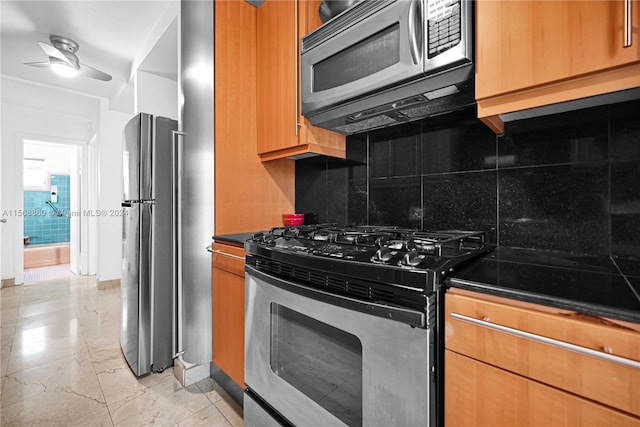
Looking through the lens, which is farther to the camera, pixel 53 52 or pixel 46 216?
pixel 46 216

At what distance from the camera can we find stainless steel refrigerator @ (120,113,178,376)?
1881 millimetres

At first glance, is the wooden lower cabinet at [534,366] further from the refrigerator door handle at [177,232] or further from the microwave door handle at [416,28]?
the refrigerator door handle at [177,232]

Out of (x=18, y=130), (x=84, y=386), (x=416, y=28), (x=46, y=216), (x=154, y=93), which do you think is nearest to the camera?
Answer: (x=416, y=28)

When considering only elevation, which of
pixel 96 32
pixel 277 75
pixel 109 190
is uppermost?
pixel 96 32

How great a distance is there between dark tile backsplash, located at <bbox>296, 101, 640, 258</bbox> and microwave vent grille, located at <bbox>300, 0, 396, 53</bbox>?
0.55 metres

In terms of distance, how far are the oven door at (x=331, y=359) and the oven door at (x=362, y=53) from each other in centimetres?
89

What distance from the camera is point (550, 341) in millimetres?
623

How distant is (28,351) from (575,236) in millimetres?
3447

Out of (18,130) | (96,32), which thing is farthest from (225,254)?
(18,130)

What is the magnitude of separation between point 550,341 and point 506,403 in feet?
0.64

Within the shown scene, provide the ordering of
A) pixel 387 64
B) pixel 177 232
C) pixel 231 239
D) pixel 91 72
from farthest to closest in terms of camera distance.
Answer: pixel 91 72
pixel 177 232
pixel 231 239
pixel 387 64

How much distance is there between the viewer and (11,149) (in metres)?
4.05

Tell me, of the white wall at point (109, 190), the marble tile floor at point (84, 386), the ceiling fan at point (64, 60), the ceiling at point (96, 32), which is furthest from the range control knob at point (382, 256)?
the white wall at point (109, 190)

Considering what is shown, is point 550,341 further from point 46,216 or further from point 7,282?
point 46,216
